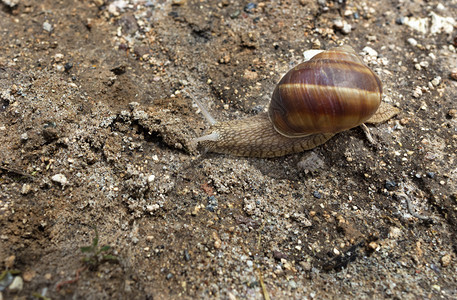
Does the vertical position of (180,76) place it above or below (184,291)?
above

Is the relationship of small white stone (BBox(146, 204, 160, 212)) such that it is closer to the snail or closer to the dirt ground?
the dirt ground

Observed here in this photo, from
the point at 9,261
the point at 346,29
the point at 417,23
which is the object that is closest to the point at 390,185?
the point at 346,29

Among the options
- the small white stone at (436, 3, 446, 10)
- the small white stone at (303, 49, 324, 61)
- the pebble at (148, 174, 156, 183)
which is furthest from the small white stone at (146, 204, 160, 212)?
the small white stone at (436, 3, 446, 10)

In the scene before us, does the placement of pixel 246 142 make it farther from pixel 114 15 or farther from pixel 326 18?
pixel 114 15

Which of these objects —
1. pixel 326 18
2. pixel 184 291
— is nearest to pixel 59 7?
pixel 326 18

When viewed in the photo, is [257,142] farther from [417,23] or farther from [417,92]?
[417,23]

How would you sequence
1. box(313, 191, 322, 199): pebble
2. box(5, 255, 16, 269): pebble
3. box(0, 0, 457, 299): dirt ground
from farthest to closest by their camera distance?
box(313, 191, 322, 199): pebble
box(0, 0, 457, 299): dirt ground
box(5, 255, 16, 269): pebble
